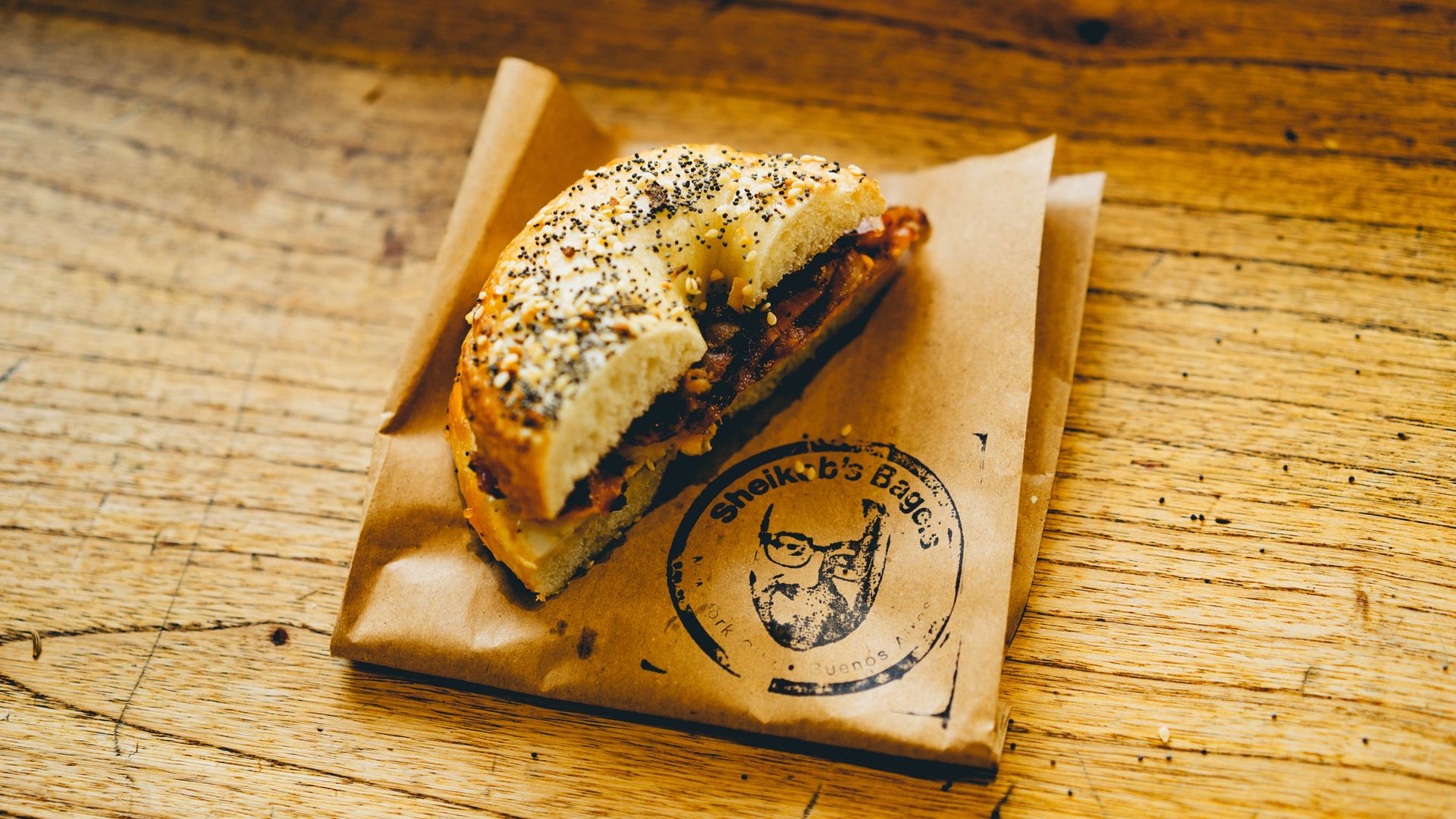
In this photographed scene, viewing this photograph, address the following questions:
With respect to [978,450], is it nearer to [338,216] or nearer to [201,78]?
[338,216]

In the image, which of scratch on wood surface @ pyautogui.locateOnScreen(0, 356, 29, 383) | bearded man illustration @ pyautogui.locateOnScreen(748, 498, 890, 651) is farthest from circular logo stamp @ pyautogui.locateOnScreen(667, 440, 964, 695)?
scratch on wood surface @ pyautogui.locateOnScreen(0, 356, 29, 383)

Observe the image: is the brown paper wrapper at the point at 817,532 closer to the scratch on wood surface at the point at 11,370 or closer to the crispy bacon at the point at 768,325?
the crispy bacon at the point at 768,325

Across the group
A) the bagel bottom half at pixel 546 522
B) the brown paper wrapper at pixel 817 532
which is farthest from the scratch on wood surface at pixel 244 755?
the bagel bottom half at pixel 546 522

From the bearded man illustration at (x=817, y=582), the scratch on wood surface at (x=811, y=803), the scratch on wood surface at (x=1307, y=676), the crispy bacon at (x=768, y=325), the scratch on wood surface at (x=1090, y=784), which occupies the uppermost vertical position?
the crispy bacon at (x=768, y=325)

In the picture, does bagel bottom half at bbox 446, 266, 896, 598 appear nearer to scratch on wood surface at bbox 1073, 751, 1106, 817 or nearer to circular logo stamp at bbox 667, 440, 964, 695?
circular logo stamp at bbox 667, 440, 964, 695

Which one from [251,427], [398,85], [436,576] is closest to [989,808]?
[436,576]

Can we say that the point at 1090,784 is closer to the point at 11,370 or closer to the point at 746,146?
the point at 746,146

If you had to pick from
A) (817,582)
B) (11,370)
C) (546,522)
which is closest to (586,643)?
(546,522)
